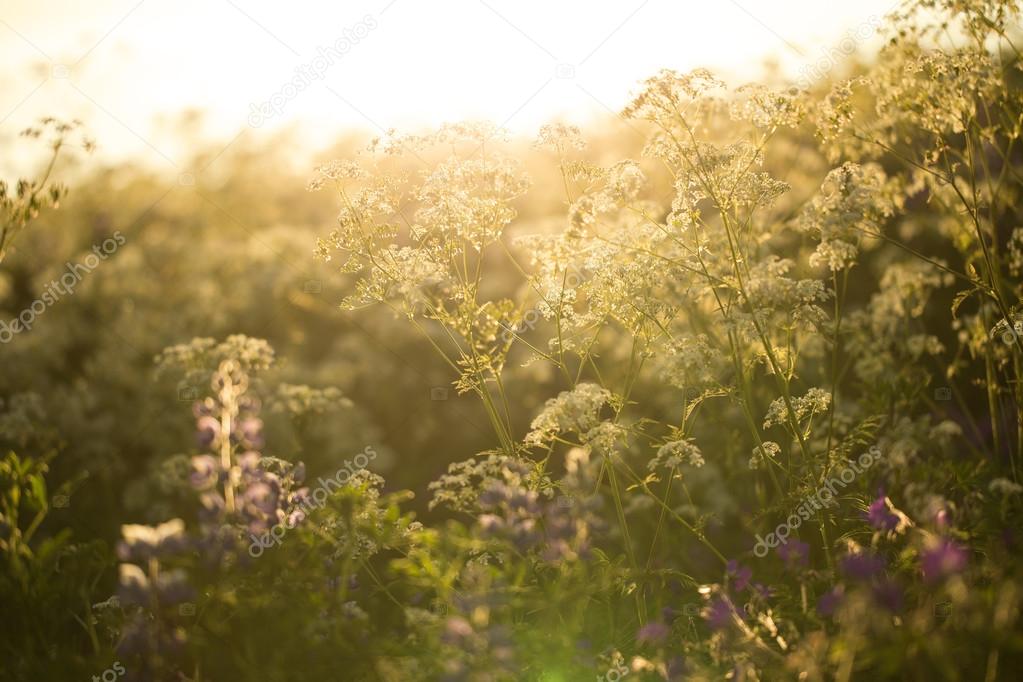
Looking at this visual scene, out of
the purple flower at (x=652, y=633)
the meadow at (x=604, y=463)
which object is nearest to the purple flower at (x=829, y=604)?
the meadow at (x=604, y=463)

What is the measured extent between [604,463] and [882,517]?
1295mm

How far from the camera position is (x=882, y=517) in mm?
3904

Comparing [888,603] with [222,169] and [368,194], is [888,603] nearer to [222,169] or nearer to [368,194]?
[368,194]

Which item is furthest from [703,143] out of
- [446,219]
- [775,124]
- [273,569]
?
[273,569]

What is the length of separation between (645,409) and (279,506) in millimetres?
5008

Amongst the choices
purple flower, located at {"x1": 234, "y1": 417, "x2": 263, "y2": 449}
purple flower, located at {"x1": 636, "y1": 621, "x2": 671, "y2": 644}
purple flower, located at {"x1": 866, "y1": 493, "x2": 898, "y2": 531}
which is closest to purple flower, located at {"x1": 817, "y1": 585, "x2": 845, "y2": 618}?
purple flower, located at {"x1": 866, "y1": 493, "x2": 898, "y2": 531}

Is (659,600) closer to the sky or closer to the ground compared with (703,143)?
closer to the ground

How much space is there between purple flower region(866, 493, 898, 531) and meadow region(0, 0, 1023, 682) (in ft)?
0.07

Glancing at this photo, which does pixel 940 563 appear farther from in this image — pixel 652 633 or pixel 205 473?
pixel 205 473

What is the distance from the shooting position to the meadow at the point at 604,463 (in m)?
3.21

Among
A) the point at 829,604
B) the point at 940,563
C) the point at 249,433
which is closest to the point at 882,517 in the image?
the point at 829,604

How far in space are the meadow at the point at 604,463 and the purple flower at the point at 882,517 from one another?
0.02m

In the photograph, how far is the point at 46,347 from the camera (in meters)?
9.59

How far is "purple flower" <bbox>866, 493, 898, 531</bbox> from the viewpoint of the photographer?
3833 millimetres
